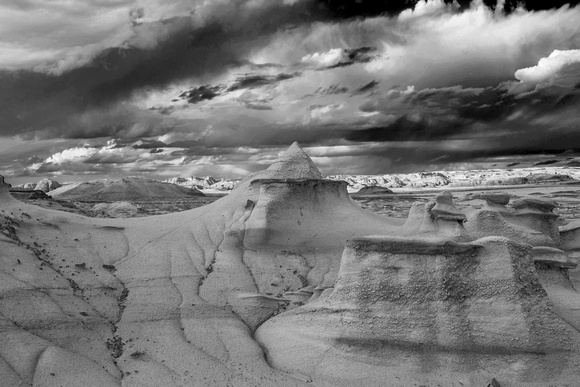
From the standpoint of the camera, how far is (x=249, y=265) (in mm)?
Answer: 17656

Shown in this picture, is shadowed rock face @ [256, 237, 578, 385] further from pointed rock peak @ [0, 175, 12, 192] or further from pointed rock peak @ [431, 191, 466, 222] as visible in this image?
pointed rock peak @ [0, 175, 12, 192]

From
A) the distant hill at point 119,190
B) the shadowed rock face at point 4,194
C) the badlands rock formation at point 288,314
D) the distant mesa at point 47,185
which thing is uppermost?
the shadowed rock face at point 4,194

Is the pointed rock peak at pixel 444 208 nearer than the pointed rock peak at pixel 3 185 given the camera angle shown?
Yes

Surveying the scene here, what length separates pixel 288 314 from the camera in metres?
13.4

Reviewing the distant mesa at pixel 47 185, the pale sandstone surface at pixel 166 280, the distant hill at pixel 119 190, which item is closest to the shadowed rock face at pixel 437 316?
the pale sandstone surface at pixel 166 280

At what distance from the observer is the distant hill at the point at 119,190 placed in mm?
128250

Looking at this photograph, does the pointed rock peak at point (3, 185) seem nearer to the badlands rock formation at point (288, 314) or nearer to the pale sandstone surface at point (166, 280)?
the pale sandstone surface at point (166, 280)

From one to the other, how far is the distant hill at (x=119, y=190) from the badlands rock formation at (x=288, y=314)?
373 ft

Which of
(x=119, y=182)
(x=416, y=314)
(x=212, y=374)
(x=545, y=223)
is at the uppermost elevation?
(x=416, y=314)

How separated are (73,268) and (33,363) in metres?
5.03

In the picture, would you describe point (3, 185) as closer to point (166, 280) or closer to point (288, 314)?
point (166, 280)

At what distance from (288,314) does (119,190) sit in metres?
130

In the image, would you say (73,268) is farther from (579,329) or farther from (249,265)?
(579,329)

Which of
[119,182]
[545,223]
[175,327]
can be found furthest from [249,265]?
[119,182]
